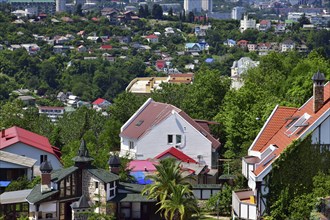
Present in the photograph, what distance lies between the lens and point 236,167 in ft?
128

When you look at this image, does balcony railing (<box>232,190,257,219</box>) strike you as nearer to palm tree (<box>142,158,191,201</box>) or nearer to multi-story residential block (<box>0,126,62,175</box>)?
palm tree (<box>142,158,191,201</box>)

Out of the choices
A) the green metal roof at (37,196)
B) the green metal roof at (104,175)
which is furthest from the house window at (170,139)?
the green metal roof at (37,196)

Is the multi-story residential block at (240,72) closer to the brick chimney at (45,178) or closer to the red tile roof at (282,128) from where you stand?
the red tile roof at (282,128)

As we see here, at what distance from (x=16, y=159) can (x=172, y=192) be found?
1122 centimetres

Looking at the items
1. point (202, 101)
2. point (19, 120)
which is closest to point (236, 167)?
point (202, 101)

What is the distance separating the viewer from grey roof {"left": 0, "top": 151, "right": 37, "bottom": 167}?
3972 centimetres

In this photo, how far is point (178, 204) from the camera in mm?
31078

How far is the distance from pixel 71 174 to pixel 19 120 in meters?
22.2

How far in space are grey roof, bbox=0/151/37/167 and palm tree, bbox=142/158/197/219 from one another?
8854 mm

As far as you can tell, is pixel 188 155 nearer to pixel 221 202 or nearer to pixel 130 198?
pixel 221 202

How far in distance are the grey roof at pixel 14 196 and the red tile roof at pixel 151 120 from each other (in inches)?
371

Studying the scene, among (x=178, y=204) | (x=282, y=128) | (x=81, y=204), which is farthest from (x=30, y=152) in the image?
(x=282, y=128)

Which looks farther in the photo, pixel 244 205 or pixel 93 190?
pixel 93 190

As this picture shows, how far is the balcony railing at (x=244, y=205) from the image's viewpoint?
3053cm
